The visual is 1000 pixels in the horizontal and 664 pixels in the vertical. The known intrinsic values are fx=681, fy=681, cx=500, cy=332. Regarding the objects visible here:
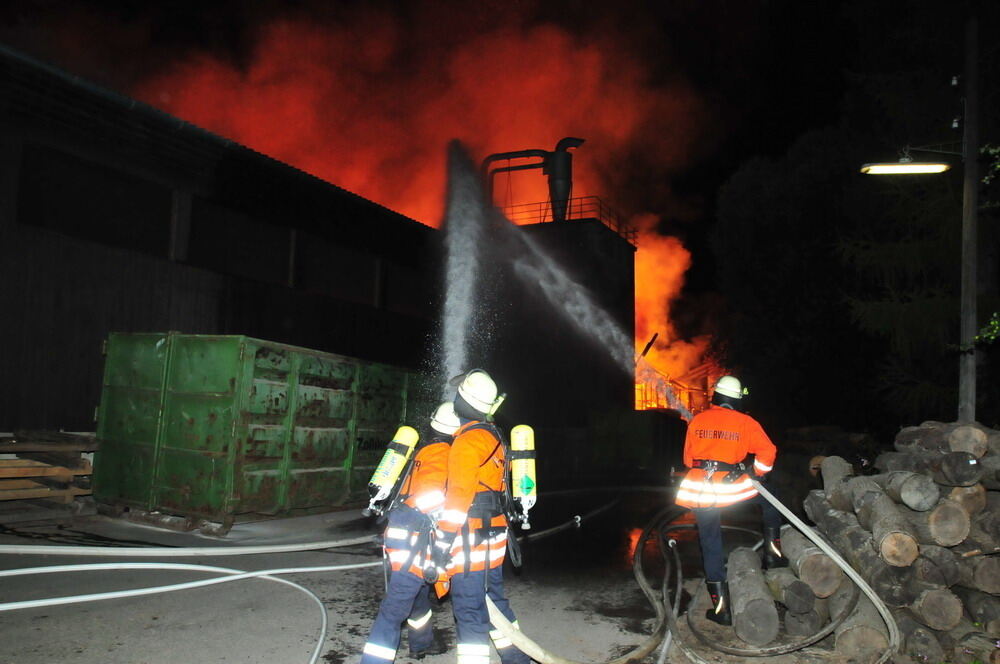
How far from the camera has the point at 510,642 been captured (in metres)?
4.16

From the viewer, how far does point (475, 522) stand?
4008 mm

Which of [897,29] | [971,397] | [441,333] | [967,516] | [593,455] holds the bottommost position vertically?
[593,455]

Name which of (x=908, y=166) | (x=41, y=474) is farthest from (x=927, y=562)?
(x=41, y=474)

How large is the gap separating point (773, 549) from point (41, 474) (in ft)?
28.4

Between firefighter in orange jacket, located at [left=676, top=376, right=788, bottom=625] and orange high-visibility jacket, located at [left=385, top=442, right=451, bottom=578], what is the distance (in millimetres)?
2347

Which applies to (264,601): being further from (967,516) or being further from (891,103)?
(891,103)

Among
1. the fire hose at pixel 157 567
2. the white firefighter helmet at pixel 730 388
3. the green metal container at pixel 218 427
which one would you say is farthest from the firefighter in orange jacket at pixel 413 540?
the green metal container at pixel 218 427

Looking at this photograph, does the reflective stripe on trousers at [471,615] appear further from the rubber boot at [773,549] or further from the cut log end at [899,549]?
the rubber boot at [773,549]

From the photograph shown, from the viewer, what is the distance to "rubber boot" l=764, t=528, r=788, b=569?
6.29 meters

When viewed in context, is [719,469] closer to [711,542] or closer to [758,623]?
[711,542]

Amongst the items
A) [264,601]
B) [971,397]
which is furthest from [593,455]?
[264,601]

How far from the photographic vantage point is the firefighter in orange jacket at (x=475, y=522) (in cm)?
377

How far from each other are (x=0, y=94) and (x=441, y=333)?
11902mm

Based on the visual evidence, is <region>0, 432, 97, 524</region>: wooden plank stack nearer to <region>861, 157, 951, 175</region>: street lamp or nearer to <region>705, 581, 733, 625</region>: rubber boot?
<region>705, 581, 733, 625</region>: rubber boot
